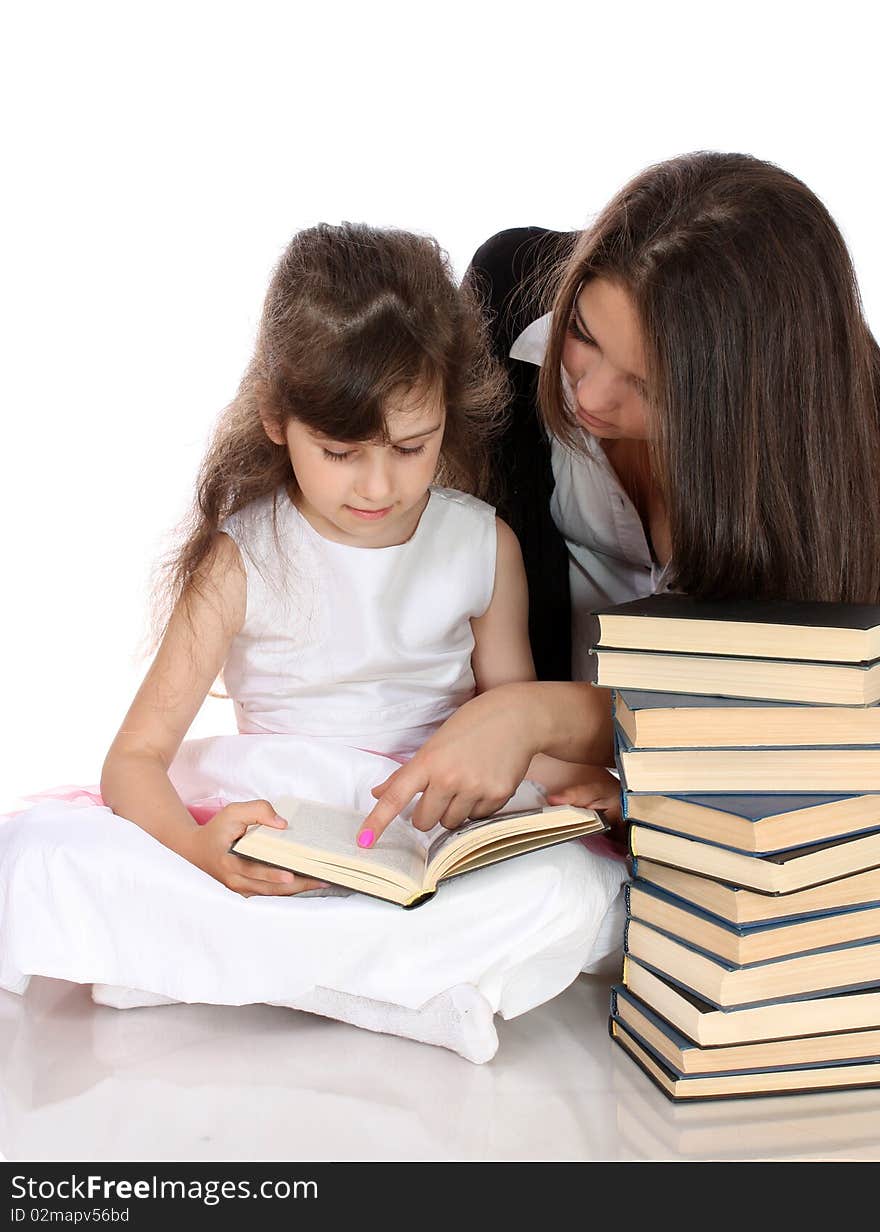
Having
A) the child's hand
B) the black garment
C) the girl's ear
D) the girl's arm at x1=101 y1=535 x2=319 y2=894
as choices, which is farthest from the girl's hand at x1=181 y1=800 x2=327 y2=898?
the black garment

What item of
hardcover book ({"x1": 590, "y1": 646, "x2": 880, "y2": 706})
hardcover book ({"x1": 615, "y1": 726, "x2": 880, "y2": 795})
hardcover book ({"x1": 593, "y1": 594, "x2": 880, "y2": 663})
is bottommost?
hardcover book ({"x1": 615, "y1": 726, "x2": 880, "y2": 795})

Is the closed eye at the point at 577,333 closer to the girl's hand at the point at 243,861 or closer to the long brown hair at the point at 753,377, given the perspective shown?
the long brown hair at the point at 753,377

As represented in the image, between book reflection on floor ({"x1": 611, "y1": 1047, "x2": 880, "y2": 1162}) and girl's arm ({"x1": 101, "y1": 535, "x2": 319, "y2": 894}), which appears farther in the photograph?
girl's arm ({"x1": 101, "y1": 535, "x2": 319, "y2": 894})

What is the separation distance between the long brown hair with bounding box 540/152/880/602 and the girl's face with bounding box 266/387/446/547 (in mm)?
248

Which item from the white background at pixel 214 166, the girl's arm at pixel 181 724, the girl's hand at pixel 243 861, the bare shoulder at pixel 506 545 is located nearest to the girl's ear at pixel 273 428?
the girl's arm at pixel 181 724

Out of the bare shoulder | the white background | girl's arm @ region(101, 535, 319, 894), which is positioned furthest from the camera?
the white background

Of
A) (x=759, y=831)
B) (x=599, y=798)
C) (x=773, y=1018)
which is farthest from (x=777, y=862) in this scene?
(x=599, y=798)

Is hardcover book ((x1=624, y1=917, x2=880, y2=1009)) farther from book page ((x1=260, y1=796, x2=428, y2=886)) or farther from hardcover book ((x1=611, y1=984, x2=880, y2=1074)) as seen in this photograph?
book page ((x1=260, y1=796, x2=428, y2=886))

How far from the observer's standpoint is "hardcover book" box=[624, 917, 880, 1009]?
1224 millimetres

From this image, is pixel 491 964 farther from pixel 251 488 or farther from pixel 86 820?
pixel 251 488

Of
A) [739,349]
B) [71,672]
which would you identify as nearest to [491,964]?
[739,349]

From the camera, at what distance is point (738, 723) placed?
1.24m

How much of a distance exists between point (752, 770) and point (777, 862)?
3.6 inches

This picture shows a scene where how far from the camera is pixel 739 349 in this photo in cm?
143
